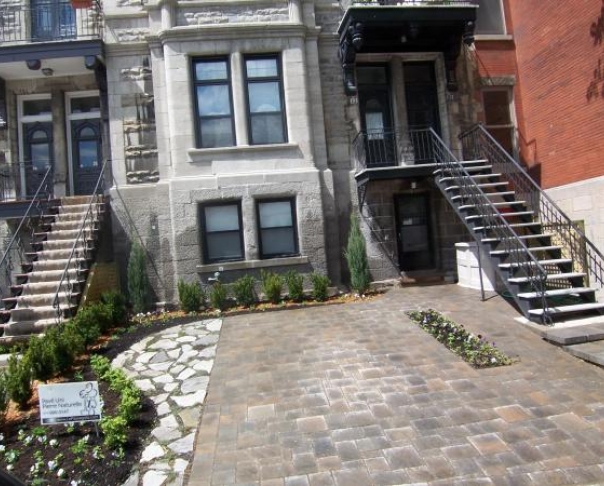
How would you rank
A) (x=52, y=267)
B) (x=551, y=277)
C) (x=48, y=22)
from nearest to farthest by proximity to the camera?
1. (x=551, y=277)
2. (x=52, y=267)
3. (x=48, y=22)

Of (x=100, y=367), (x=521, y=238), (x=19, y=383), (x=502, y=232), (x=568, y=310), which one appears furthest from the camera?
(x=502, y=232)

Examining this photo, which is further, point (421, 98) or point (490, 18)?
point (490, 18)

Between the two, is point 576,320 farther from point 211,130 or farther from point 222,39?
point 222,39

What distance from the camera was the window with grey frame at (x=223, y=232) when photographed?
10.2 metres

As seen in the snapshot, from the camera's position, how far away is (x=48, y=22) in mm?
11133

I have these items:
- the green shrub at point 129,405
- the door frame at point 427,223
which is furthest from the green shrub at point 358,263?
the green shrub at point 129,405

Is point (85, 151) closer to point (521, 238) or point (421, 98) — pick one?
point (421, 98)

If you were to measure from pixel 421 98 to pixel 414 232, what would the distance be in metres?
3.61

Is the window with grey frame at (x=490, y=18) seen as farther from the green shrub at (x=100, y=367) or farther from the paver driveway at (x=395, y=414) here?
the green shrub at (x=100, y=367)

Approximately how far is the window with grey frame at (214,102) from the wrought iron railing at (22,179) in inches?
165

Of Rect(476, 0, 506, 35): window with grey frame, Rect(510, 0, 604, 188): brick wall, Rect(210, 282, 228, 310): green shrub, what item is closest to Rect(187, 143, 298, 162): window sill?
Rect(210, 282, 228, 310): green shrub

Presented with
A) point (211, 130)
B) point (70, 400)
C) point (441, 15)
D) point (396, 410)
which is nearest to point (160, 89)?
point (211, 130)

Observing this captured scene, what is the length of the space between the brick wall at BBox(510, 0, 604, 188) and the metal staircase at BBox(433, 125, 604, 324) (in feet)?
3.45

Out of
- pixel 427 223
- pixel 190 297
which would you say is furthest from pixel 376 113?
pixel 190 297
